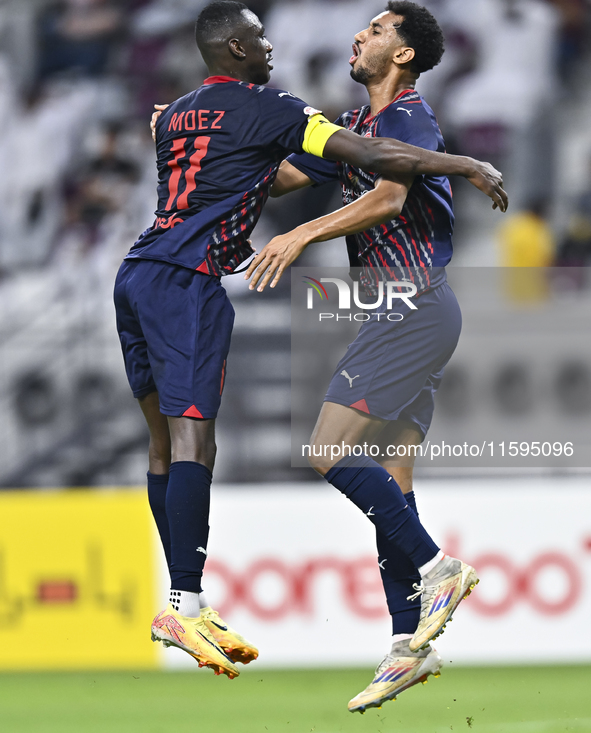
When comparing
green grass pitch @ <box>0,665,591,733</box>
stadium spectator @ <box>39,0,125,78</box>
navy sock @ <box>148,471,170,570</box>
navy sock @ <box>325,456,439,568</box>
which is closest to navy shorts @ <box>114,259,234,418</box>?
navy sock @ <box>148,471,170,570</box>

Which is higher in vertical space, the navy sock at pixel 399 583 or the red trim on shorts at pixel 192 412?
the red trim on shorts at pixel 192 412

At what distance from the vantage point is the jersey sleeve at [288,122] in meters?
3.48

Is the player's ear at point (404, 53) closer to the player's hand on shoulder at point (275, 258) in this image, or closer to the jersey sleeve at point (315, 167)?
the jersey sleeve at point (315, 167)

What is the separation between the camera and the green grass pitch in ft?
15.5

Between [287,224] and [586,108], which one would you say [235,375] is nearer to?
[287,224]

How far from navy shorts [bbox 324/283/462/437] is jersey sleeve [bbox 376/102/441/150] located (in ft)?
1.76

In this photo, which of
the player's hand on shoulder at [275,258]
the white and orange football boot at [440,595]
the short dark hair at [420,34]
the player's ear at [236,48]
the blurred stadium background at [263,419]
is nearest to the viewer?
the player's hand on shoulder at [275,258]

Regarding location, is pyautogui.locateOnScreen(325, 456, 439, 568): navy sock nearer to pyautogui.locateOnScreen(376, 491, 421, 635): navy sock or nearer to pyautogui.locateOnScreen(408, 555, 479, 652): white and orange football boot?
pyautogui.locateOnScreen(408, 555, 479, 652): white and orange football boot

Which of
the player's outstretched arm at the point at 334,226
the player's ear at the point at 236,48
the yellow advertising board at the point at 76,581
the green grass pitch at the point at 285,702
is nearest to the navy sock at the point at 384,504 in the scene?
the player's outstretched arm at the point at 334,226

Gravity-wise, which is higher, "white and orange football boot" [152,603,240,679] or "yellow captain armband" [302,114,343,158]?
"yellow captain armband" [302,114,343,158]

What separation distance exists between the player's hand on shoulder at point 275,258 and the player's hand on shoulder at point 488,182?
0.63 m

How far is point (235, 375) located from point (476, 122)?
10.5ft

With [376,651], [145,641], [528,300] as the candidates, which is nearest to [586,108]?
[528,300]

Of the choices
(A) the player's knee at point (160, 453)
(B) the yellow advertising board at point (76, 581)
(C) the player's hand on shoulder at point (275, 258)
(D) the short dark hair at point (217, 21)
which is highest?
(D) the short dark hair at point (217, 21)
